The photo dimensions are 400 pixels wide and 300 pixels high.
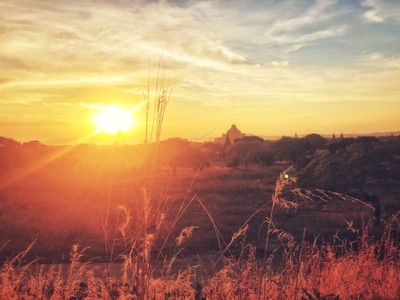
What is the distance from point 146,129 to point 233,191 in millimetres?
29744

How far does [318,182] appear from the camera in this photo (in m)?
25.6

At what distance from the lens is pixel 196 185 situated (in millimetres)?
34188

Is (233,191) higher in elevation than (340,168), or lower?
lower

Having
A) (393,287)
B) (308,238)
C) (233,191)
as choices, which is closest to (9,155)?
(233,191)

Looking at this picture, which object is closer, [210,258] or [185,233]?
[210,258]

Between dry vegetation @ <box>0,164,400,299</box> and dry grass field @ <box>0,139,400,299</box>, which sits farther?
dry grass field @ <box>0,139,400,299</box>

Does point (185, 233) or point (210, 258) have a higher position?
point (185, 233)

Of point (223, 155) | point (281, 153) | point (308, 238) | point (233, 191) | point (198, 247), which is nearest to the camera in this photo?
point (198, 247)

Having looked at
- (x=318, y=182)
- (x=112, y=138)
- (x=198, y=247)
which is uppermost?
(x=112, y=138)

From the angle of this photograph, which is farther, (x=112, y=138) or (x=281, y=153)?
(x=281, y=153)

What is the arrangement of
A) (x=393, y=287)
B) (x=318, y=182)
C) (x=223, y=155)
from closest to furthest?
(x=393, y=287), (x=318, y=182), (x=223, y=155)

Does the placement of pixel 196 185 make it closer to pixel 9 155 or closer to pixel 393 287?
pixel 9 155

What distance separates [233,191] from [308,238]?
1412cm

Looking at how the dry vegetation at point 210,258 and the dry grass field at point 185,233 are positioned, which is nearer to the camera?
the dry vegetation at point 210,258
